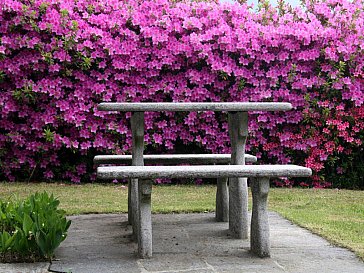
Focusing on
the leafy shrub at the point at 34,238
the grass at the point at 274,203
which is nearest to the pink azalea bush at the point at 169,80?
the grass at the point at 274,203

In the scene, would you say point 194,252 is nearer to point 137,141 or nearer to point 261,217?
point 261,217

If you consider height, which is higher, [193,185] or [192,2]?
[192,2]

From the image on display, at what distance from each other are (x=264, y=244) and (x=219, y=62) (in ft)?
16.3

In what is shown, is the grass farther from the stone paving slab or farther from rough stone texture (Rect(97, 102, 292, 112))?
rough stone texture (Rect(97, 102, 292, 112))

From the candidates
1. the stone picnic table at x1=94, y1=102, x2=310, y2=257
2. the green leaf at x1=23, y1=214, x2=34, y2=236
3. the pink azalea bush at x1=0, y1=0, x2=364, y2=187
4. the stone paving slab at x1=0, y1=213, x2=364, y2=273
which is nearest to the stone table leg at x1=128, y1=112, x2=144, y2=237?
the stone picnic table at x1=94, y1=102, x2=310, y2=257

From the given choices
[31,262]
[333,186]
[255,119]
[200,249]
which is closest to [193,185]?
[255,119]

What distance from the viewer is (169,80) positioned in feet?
29.7

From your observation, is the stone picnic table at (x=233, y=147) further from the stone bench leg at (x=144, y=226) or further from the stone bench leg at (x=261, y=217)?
the stone bench leg at (x=261, y=217)

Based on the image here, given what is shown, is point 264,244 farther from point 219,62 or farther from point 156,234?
point 219,62

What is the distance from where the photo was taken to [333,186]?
367 inches

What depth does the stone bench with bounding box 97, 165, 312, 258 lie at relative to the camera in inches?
A: 161

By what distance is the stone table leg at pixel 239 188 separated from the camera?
4.88 m

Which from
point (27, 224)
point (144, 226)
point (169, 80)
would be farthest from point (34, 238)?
point (169, 80)

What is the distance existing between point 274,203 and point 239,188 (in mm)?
2465
